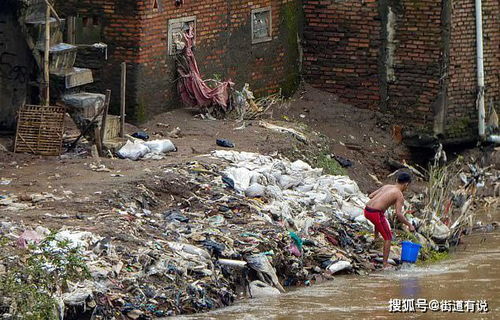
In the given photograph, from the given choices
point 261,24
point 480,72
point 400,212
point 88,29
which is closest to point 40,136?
point 88,29

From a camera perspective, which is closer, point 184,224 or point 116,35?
point 184,224

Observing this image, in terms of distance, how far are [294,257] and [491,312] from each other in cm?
252

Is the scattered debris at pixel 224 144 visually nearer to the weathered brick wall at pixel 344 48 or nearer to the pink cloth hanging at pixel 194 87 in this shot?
the pink cloth hanging at pixel 194 87

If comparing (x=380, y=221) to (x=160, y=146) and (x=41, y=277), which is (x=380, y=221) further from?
(x=41, y=277)

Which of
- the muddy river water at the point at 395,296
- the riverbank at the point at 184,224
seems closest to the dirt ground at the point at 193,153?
the riverbank at the point at 184,224

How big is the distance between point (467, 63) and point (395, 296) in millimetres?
7625

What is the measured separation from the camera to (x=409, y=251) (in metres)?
17.1

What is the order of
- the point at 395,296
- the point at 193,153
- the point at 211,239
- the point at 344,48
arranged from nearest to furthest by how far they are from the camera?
the point at 395,296 → the point at 211,239 → the point at 193,153 → the point at 344,48

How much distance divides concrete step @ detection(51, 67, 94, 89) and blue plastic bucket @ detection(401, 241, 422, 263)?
4962mm

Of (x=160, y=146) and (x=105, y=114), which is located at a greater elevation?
(x=105, y=114)

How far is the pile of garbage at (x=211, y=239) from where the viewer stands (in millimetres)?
13938

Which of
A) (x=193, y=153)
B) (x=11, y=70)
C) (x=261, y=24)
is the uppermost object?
(x=261, y=24)

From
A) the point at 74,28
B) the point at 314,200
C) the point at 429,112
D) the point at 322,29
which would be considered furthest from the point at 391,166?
the point at 74,28

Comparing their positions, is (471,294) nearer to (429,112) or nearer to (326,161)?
(326,161)
